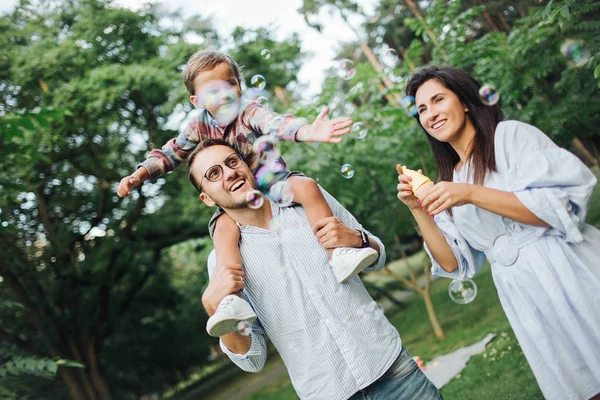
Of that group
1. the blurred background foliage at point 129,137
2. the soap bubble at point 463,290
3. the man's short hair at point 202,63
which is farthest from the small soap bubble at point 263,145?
the blurred background foliage at point 129,137

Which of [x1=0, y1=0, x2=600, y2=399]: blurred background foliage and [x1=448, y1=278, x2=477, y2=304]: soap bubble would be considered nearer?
[x1=448, y1=278, x2=477, y2=304]: soap bubble

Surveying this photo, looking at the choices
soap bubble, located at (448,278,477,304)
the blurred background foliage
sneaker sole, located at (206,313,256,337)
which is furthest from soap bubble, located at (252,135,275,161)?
the blurred background foliage

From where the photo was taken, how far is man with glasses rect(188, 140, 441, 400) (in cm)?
205

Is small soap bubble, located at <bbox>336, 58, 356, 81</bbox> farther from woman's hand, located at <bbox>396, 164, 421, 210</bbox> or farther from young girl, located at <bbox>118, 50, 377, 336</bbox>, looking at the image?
woman's hand, located at <bbox>396, 164, 421, 210</bbox>

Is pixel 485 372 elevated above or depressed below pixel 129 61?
below

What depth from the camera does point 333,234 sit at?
2.11m

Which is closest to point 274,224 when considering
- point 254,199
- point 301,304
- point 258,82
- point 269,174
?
point 254,199

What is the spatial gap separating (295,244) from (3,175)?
21.9ft

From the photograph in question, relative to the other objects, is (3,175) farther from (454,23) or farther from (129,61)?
(454,23)

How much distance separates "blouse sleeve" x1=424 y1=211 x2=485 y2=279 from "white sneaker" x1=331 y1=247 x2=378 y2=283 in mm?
679

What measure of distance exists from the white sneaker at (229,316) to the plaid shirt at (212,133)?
2.73ft

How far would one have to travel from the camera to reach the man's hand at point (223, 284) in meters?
2.01

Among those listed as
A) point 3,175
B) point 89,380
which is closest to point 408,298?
point 89,380

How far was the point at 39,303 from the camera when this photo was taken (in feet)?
35.0
